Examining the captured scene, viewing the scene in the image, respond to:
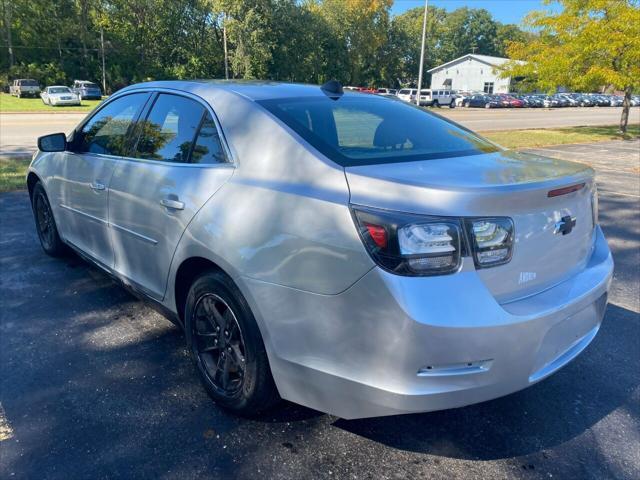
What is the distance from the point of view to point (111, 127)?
3.73 meters

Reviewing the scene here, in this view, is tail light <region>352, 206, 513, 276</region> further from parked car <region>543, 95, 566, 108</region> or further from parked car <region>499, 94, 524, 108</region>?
parked car <region>543, 95, 566, 108</region>

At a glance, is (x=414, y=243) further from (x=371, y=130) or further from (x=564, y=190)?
(x=371, y=130)

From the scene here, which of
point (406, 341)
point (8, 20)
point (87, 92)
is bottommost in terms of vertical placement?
point (406, 341)

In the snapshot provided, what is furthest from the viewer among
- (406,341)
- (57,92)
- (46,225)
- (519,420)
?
(57,92)

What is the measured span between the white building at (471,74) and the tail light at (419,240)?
272 feet

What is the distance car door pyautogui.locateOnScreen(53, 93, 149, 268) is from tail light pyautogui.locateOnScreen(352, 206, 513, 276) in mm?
2172

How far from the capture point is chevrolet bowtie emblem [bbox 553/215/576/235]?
227 cm

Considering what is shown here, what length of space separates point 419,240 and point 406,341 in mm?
374

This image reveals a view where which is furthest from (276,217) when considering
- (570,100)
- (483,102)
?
(570,100)

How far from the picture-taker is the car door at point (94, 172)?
3.51 m

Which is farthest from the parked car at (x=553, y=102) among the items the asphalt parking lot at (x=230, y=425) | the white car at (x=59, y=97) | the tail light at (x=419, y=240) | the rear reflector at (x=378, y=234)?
the rear reflector at (x=378, y=234)

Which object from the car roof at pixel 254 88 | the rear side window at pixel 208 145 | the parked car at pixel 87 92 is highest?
the parked car at pixel 87 92

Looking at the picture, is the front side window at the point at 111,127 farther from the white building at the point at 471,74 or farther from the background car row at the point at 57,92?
the white building at the point at 471,74

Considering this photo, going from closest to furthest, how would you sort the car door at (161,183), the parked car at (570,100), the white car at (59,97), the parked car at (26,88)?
the car door at (161,183) → the white car at (59,97) → the parked car at (26,88) → the parked car at (570,100)
